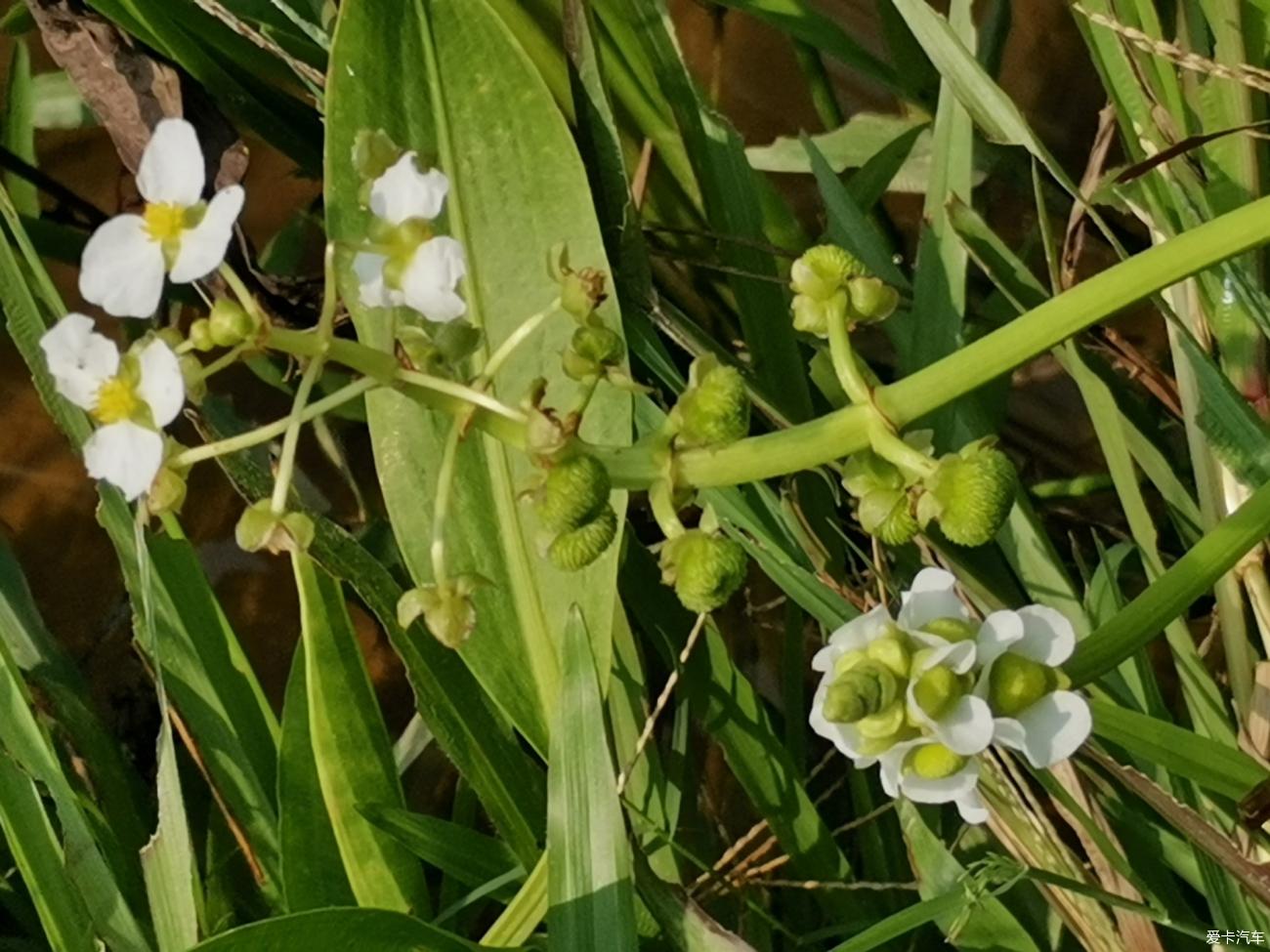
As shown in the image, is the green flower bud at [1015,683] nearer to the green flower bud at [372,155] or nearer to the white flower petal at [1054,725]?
the white flower petal at [1054,725]

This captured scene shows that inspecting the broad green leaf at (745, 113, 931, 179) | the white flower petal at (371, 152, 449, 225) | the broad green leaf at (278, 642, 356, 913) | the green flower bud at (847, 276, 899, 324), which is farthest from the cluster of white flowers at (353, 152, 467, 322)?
the broad green leaf at (745, 113, 931, 179)

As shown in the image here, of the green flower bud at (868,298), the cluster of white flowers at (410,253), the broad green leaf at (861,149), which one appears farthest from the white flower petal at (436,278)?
the broad green leaf at (861,149)

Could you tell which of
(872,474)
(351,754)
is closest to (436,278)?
(872,474)

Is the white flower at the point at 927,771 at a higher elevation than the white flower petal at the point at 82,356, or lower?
lower

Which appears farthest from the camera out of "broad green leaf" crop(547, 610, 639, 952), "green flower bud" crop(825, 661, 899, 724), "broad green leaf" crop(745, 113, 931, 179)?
"broad green leaf" crop(745, 113, 931, 179)

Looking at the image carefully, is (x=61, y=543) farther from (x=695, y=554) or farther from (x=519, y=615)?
(x=695, y=554)

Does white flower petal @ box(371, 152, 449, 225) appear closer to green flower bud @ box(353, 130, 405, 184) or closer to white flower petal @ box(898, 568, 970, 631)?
green flower bud @ box(353, 130, 405, 184)
